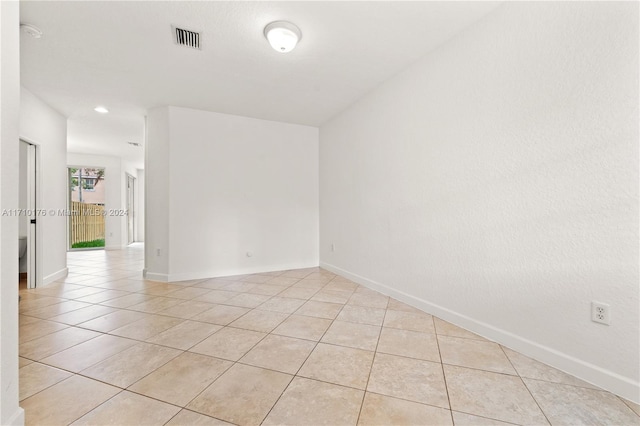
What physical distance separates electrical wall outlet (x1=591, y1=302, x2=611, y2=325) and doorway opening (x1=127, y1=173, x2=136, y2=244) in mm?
9944

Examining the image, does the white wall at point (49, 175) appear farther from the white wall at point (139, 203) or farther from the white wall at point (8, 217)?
the white wall at point (139, 203)

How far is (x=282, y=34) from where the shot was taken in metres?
2.20

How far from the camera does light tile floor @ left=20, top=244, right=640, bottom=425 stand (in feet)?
4.32

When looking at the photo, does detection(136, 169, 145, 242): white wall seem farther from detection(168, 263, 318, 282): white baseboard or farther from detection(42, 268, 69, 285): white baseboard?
detection(168, 263, 318, 282): white baseboard

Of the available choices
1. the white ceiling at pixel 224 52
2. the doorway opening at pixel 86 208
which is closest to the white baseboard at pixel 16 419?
the white ceiling at pixel 224 52

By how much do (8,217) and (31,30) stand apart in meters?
2.13

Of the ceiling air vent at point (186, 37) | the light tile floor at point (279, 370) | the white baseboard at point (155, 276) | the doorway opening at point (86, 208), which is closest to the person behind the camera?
the light tile floor at point (279, 370)

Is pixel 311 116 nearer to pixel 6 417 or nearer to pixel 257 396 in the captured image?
pixel 257 396

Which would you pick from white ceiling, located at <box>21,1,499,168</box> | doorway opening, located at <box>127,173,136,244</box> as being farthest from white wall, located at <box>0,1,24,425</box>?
doorway opening, located at <box>127,173,136,244</box>

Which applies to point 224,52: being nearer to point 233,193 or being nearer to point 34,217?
point 233,193

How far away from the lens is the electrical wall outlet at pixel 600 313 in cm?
149

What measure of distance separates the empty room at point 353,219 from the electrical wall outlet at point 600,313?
0.04ft

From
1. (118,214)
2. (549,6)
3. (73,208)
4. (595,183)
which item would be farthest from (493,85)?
(73,208)

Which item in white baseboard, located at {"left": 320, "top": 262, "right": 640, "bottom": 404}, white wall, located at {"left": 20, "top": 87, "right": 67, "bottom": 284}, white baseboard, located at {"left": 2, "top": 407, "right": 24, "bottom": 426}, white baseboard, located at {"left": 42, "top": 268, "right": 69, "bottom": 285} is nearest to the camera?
white baseboard, located at {"left": 2, "top": 407, "right": 24, "bottom": 426}
